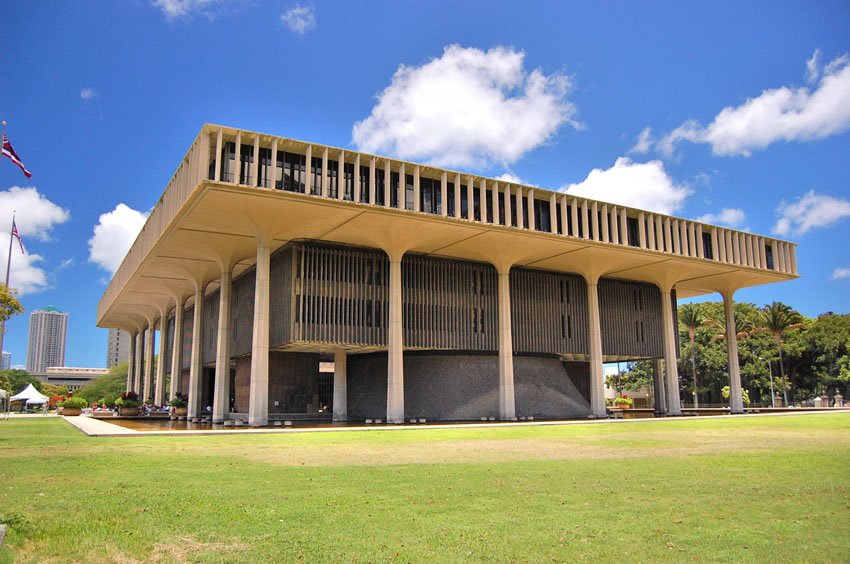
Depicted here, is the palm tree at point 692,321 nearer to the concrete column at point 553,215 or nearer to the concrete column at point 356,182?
the concrete column at point 553,215

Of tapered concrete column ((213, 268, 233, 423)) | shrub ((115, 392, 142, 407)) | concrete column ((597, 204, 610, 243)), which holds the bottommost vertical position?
shrub ((115, 392, 142, 407))

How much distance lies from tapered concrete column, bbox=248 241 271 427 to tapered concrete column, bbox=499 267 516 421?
13.6 meters

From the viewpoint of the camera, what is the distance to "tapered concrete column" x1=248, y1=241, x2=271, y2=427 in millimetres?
33125

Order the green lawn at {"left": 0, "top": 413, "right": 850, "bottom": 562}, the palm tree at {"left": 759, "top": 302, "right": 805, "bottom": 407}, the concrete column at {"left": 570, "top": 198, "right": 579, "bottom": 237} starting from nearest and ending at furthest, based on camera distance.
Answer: the green lawn at {"left": 0, "top": 413, "right": 850, "bottom": 562} → the concrete column at {"left": 570, "top": 198, "right": 579, "bottom": 237} → the palm tree at {"left": 759, "top": 302, "right": 805, "bottom": 407}

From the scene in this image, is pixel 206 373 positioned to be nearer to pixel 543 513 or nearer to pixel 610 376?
pixel 610 376

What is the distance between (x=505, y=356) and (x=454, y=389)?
Result: 12.3 ft

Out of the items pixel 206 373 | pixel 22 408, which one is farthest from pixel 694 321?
pixel 22 408

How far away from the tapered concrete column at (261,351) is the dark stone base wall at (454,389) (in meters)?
9.93

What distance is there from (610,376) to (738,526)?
274 feet

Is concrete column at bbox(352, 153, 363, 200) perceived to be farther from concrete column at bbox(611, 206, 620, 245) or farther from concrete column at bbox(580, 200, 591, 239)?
concrete column at bbox(611, 206, 620, 245)

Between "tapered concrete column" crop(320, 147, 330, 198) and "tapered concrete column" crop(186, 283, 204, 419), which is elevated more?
"tapered concrete column" crop(320, 147, 330, 198)

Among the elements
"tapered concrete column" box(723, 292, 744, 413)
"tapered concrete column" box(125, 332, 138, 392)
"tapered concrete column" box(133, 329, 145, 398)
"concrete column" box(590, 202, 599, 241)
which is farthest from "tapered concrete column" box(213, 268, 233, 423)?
"tapered concrete column" box(125, 332, 138, 392)

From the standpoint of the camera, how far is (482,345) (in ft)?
135

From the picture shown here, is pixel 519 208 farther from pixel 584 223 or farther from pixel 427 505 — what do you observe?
pixel 427 505
